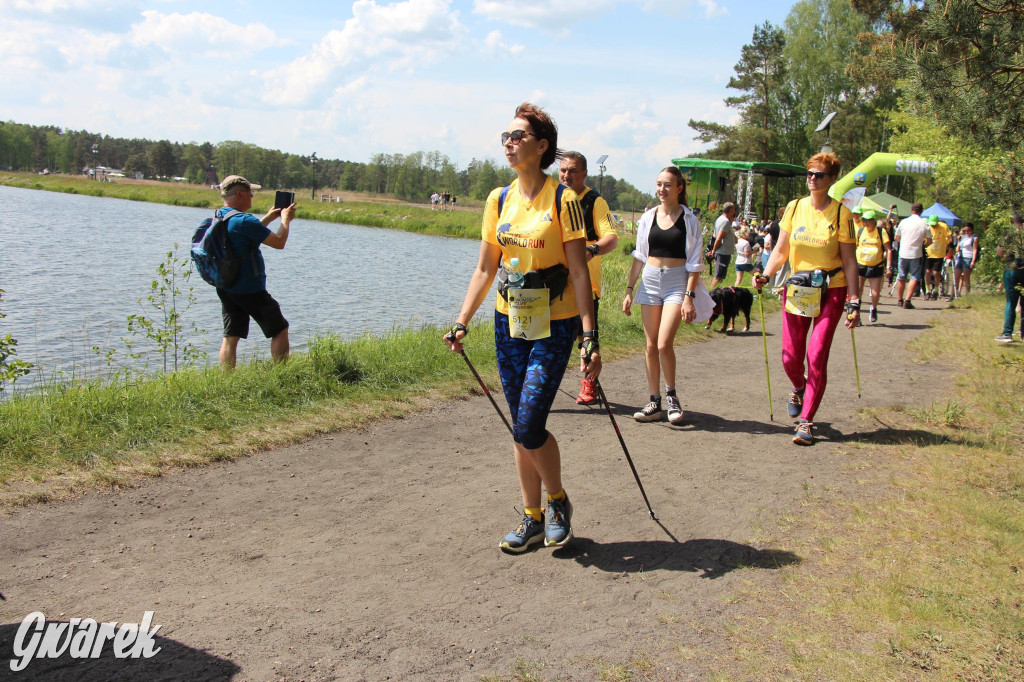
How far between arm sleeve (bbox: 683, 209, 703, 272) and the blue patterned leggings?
302 cm

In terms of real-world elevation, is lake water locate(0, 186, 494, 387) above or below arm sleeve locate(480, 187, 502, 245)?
below

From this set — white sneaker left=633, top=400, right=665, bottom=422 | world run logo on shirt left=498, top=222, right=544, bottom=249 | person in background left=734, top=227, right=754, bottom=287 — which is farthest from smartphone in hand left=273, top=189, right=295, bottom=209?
person in background left=734, top=227, right=754, bottom=287

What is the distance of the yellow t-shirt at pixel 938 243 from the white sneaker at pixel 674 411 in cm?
1343

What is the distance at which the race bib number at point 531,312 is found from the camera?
3893 millimetres

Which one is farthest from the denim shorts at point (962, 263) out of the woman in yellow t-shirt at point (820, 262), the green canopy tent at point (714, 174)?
the green canopy tent at point (714, 174)

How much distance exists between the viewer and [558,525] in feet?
13.7

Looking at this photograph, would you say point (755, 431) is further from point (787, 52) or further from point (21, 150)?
point (21, 150)

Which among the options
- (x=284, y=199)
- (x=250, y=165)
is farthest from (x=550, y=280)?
(x=250, y=165)

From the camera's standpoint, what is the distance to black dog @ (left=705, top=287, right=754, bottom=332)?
12.7 m

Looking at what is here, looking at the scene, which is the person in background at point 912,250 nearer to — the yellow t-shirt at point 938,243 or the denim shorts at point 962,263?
the yellow t-shirt at point 938,243

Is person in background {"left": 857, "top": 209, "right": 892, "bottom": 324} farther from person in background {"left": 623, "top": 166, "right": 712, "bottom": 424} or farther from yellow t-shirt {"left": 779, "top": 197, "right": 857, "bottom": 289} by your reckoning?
person in background {"left": 623, "top": 166, "right": 712, "bottom": 424}

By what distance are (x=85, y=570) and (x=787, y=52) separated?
6311 centimetres

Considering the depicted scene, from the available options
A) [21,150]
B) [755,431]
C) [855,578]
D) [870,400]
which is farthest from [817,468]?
[21,150]

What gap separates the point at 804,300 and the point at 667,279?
3.78ft
